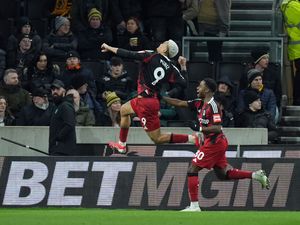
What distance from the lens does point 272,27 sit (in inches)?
1140

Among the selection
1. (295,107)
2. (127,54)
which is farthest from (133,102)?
(295,107)

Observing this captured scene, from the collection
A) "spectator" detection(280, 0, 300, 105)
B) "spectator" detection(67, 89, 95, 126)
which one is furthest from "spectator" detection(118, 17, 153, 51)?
"spectator" detection(280, 0, 300, 105)

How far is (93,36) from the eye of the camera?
91.8ft

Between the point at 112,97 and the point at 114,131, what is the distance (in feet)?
A: 2.06

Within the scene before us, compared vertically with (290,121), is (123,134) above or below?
above

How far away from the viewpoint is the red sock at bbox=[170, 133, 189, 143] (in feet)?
77.3

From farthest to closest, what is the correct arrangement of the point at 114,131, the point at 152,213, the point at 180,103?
the point at 114,131 → the point at 180,103 → the point at 152,213

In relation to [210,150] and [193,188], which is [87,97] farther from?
[193,188]

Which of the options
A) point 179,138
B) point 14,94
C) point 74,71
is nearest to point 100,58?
point 74,71

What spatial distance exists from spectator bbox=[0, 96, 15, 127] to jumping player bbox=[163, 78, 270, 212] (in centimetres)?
457

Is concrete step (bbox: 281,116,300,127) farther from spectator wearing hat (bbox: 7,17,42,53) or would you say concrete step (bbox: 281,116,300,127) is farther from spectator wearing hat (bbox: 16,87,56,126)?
spectator wearing hat (bbox: 7,17,42,53)

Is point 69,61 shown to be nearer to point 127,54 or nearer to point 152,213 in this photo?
point 127,54

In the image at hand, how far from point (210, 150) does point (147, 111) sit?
210 centimetres

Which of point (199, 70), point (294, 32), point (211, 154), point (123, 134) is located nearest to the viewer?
point (211, 154)
